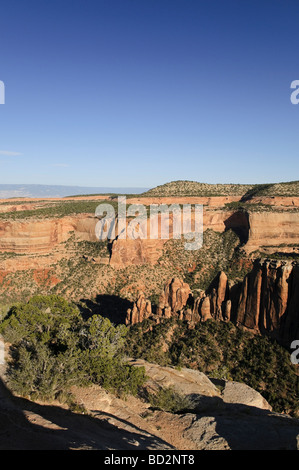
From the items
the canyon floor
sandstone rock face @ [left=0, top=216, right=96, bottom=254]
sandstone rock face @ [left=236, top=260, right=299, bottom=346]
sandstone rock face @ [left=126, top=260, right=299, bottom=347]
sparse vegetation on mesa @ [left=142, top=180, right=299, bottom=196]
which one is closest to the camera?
the canyon floor

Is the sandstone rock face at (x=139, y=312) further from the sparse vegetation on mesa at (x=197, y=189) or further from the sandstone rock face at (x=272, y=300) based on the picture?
the sparse vegetation on mesa at (x=197, y=189)

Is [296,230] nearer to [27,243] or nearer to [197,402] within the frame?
[197,402]

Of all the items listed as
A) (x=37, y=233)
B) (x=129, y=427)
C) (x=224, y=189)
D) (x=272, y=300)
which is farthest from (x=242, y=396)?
(x=224, y=189)

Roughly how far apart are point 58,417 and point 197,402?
10.9 m

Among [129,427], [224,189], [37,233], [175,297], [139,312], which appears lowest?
[139,312]

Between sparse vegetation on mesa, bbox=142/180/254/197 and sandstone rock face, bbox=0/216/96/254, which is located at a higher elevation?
sparse vegetation on mesa, bbox=142/180/254/197

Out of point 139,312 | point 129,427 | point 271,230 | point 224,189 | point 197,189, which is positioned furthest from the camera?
point 197,189

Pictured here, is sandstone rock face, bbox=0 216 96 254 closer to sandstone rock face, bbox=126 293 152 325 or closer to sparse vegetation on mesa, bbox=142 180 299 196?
sandstone rock face, bbox=126 293 152 325

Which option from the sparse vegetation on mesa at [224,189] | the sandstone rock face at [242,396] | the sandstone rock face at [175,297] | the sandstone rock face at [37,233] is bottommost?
the sandstone rock face at [242,396]

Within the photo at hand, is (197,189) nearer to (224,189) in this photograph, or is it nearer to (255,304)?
(224,189)

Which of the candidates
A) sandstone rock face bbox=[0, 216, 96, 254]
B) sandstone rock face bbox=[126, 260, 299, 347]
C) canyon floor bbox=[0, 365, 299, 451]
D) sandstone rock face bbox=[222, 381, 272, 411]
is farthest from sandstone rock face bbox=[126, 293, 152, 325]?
sandstone rock face bbox=[0, 216, 96, 254]

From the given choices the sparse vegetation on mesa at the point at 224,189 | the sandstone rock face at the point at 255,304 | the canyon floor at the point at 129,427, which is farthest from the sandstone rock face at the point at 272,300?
the sparse vegetation on mesa at the point at 224,189

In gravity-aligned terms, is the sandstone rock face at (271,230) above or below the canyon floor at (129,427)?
above

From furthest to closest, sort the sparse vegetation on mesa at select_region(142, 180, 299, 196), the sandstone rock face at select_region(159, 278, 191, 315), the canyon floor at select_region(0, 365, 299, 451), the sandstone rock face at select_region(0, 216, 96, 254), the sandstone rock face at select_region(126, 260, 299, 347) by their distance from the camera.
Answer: the sparse vegetation on mesa at select_region(142, 180, 299, 196)
the sandstone rock face at select_region(0, 216, 96, 254)
the sandstone rock face at select_region(159, 278, 191, 315)
the sandstone rock face at select_region(126, 260, 299, 347)
the canyon floor at select_region(0, 365, 299, 451)
